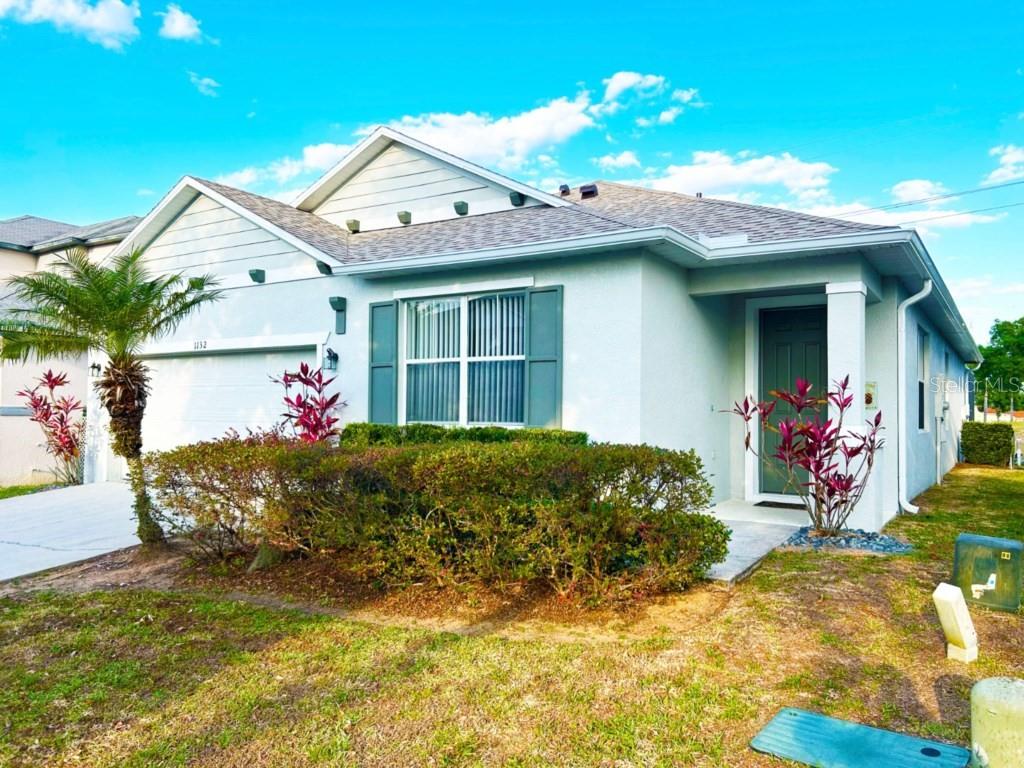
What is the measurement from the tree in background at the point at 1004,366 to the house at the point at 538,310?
96.8ft

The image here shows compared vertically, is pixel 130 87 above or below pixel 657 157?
below

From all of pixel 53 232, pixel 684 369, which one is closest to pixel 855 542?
pixel 684 369

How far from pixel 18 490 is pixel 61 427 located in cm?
136

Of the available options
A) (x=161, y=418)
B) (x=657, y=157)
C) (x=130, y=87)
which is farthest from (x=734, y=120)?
(x=161, y=418)

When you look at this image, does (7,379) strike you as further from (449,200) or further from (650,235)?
(650,235)

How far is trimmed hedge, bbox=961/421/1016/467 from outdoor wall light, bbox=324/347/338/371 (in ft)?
57.0

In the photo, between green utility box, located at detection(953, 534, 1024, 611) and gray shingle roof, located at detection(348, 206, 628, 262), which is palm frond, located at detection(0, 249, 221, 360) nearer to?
gray shingle roof, located at detection(348, 206, 628, 262)

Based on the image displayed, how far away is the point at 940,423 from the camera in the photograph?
13297 millimetres

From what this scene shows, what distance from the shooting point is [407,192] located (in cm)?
1053

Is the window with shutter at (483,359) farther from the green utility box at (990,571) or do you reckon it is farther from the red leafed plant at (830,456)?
the green utility box at (990,571)

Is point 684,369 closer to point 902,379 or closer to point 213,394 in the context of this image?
point 902,379

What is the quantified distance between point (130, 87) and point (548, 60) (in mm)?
8443

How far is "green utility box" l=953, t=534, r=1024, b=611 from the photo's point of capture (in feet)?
14.9

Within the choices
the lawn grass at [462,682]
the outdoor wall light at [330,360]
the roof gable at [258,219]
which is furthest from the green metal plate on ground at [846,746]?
the roof gable at [258,219]
